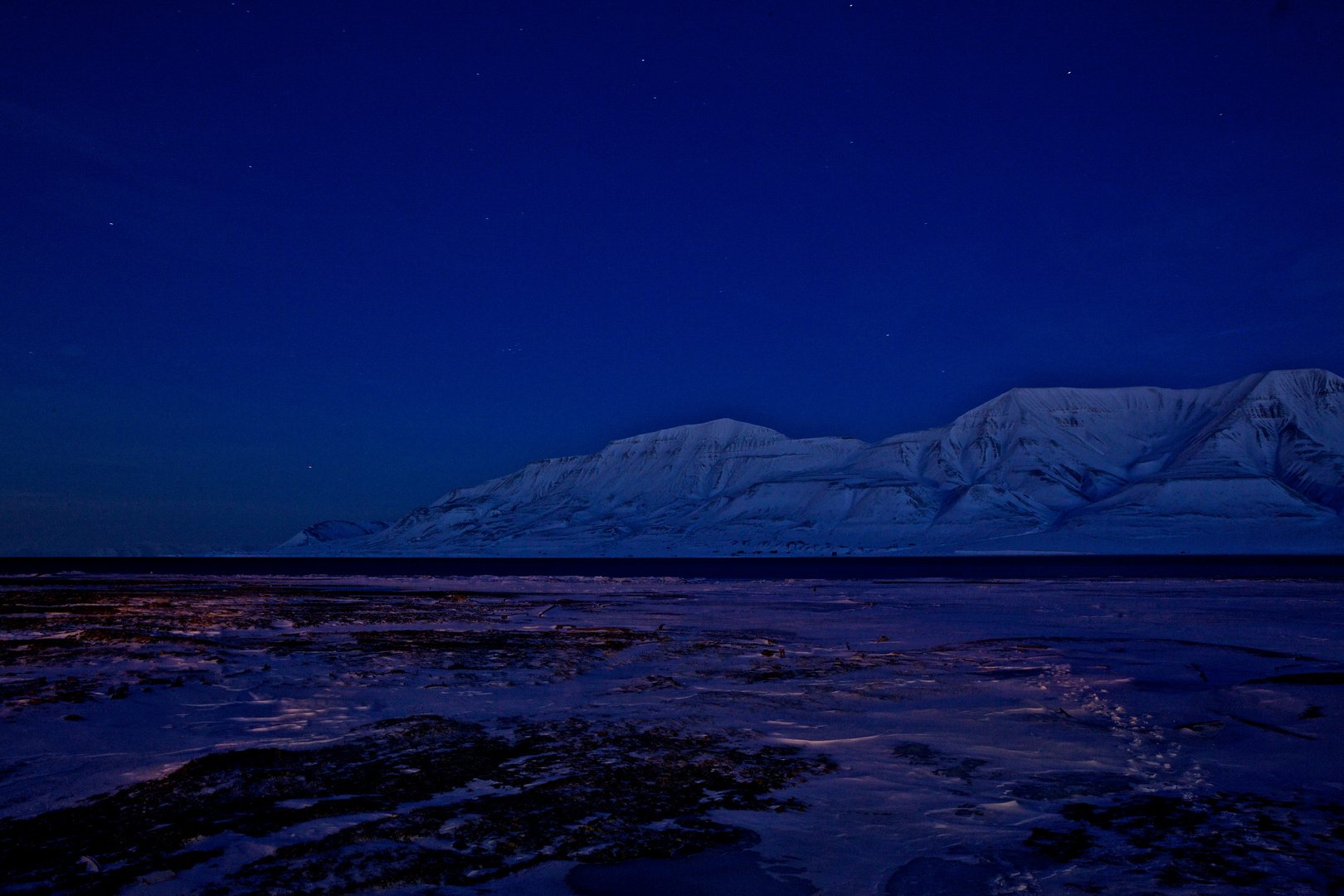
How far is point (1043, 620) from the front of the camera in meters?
21.4

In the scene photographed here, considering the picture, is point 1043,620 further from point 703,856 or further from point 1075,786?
point 703,856

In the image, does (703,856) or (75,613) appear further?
(75,613)

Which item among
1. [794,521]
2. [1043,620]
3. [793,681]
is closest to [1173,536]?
[794,521]

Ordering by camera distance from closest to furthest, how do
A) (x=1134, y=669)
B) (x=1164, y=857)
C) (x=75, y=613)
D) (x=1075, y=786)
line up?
(x=1164, y=857)
(x=1075, y=786)
(x=1134, y=669)
(x=75, y=613)

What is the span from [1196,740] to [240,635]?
17286 mm

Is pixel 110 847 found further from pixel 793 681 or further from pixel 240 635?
pixel 240 635

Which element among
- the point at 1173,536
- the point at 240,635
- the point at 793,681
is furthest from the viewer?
the point at 1173,536

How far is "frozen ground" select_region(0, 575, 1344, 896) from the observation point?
187 inches

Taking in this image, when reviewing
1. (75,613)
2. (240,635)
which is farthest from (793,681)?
(75,613)

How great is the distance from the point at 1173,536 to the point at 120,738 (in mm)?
175599

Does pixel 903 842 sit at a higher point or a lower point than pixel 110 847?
lower

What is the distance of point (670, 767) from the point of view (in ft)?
22.8

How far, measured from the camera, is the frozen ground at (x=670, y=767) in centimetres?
474

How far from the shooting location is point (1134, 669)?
1252 centimetres
